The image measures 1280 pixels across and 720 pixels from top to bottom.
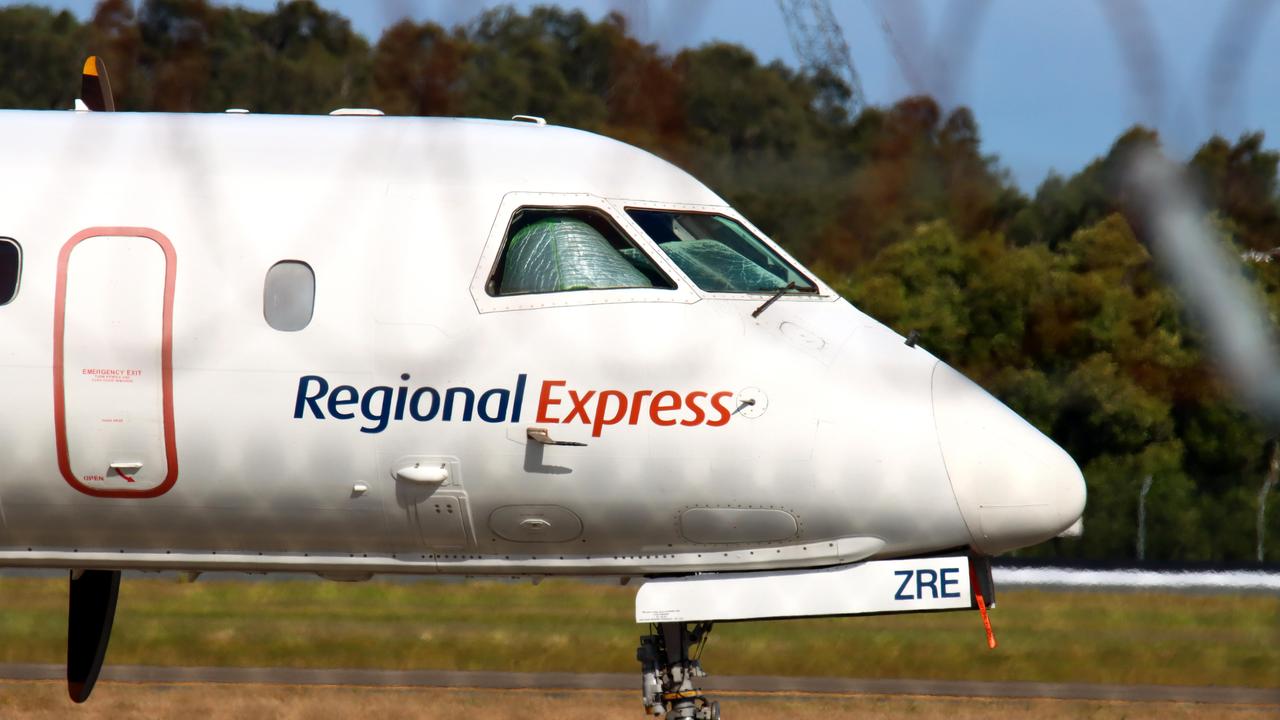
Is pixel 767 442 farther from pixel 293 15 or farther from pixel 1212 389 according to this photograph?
pixel 293 15

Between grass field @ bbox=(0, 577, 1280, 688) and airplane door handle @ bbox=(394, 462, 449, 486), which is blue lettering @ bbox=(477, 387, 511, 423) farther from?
grass field @ bbox=(0, 577, 1280, 688)

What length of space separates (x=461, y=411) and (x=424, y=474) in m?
0.39

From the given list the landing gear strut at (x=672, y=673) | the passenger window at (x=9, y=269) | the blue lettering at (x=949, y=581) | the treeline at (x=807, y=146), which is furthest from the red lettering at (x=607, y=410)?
the passenger window at (x=9, y=269)

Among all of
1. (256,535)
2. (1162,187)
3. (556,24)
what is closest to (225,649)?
(256,535)

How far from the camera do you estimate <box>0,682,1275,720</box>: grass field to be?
41.7 feet

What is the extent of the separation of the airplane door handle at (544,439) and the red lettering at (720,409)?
2.33 feet

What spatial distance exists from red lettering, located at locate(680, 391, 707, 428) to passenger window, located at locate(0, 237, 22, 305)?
12.2 feet

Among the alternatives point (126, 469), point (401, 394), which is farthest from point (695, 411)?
point (126, 469)

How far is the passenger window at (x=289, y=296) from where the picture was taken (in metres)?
8.19

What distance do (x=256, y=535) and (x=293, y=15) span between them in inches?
128

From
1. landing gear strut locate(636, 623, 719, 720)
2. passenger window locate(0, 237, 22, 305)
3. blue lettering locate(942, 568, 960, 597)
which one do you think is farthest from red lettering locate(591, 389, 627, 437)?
passenger window locate(0, 237, 22, 305)

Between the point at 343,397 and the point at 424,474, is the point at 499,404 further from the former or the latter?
the point at 343,397

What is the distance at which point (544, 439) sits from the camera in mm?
8039

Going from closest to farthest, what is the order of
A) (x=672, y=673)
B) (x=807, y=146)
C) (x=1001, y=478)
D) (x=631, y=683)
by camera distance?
(x=807, y=146) < (x=1001, y=478) < (x=672, y=673) < (x=631, y=683)
